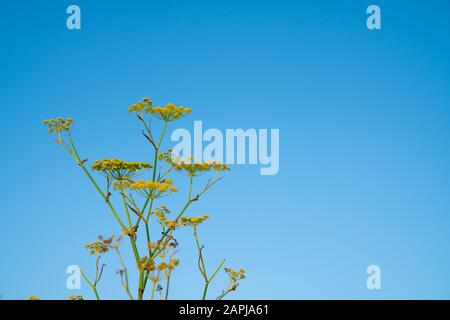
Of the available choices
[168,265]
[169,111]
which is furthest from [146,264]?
[169,111]

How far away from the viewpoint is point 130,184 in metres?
4.08

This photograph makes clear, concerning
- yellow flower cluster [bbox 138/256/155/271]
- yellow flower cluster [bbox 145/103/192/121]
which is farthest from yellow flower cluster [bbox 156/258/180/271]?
yellow flower cluster [bbox 145/103/192/121]

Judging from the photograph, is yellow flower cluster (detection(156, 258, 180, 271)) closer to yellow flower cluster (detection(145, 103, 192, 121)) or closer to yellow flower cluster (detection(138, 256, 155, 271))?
yellow flower cluster (detection(138, 256, 155, 271))

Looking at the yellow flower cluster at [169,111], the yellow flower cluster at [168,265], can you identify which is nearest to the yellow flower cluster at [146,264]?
the yellow flower cluster at [168,265]

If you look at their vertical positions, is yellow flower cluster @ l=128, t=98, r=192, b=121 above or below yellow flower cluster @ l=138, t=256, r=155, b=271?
above

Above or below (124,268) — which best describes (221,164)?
above

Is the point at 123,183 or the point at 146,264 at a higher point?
the point at 123,183

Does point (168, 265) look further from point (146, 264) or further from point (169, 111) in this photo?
point (169, 111)

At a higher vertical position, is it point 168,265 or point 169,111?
point 169,111

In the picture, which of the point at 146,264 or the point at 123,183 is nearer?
the point at 146,264
